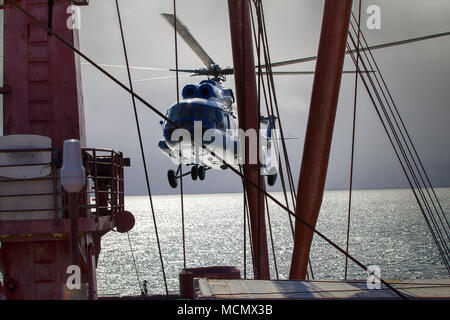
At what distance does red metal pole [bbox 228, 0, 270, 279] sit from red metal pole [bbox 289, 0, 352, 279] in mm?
1232

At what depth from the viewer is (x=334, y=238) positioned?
10975 cm

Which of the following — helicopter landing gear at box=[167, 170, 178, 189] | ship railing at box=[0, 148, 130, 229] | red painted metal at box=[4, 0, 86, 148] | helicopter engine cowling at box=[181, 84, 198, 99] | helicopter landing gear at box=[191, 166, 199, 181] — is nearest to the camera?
ship railing at box=[0, 148, 130, 229]

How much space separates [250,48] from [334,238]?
339ft

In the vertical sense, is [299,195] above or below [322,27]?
below

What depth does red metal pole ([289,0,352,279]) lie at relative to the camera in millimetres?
8320

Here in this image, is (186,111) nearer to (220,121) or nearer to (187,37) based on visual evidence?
(220,121)

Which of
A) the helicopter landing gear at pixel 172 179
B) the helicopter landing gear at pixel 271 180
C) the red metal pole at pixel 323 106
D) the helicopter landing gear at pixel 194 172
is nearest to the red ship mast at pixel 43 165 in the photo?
the red metal pole at pixel 323 106

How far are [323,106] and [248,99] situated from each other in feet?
5.92

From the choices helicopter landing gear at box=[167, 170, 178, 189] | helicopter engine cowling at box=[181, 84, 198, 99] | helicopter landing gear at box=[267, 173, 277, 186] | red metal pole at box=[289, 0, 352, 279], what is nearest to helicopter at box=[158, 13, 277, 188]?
helicopter engine cowling at box=[181, 84, 198, 99]

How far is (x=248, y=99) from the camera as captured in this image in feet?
32.1

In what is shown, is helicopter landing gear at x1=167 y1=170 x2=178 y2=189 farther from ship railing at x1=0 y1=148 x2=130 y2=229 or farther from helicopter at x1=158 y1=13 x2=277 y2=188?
ship railing at x1=0 y1=148 x2=130 y2=229

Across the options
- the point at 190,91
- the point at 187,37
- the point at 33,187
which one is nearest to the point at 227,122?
the point at 190,91
